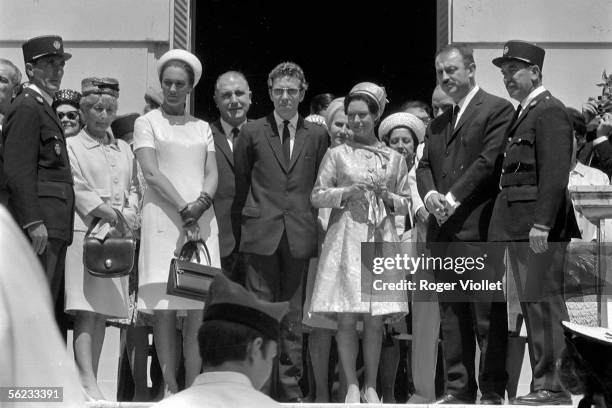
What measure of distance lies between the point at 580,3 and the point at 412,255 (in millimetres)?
3857

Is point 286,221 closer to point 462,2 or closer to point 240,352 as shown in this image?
point 462,2

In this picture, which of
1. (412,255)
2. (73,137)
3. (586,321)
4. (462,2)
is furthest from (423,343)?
(462,2)

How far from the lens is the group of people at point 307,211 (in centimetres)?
756

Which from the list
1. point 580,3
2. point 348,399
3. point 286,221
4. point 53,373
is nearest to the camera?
point 53,373

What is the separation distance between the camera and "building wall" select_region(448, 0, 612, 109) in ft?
36.1

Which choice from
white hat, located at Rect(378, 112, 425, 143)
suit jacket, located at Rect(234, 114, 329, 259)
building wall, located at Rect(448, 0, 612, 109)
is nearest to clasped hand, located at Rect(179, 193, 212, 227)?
suit jacket, located at Rect(234, 114, 329, 259)

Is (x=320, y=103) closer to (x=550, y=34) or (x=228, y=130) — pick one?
(x=228, y=130)

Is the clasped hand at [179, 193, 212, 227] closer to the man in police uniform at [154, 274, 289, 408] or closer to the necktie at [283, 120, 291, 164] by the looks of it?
the necktie at [283, 120, 291, 164]

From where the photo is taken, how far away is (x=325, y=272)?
26.5 ft

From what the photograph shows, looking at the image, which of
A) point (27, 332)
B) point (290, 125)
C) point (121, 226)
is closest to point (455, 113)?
point (290, 125)

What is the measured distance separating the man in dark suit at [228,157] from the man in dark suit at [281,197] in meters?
0.08

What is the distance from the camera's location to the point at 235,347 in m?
3.53

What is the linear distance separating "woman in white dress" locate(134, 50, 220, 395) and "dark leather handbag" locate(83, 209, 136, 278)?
20 cm

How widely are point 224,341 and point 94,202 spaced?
15.3ft
